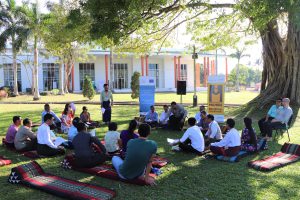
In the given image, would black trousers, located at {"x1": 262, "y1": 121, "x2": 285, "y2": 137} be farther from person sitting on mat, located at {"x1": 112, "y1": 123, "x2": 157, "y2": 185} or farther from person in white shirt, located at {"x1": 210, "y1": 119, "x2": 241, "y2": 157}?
person sitting on mat, located at {"x1": 112, "y1": 123, "x2": 157, "y2": 185}

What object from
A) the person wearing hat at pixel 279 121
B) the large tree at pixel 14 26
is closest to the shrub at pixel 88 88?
the large tree at pixel 14 26

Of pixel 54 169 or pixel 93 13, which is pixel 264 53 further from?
pixel 54 169

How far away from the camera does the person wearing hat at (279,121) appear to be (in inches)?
373

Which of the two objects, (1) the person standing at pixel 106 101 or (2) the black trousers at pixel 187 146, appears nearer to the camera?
(2) the black trousers at pixel 187 146

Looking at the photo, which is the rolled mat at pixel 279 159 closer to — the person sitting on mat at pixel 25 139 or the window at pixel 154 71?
the person sitting on mat at pixel 25 139

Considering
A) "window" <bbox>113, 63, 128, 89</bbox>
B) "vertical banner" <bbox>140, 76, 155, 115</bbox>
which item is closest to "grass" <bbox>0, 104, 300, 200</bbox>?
"vertical banner" <bbox>140, 76, 155, 115</bbox>

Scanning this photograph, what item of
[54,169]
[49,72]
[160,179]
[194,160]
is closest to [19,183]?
[54,169]

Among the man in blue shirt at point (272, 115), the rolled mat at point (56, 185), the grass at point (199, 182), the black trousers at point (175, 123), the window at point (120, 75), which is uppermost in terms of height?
the window at point (120, 75)

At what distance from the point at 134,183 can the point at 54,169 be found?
6.49 ft

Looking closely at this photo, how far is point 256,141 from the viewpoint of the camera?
26.2ft

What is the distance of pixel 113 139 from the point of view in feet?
24.7

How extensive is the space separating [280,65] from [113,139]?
442 inches

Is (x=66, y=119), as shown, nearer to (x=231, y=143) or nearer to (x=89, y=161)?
(x=89, y=161)

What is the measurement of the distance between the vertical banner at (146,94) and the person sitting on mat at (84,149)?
7.63m
